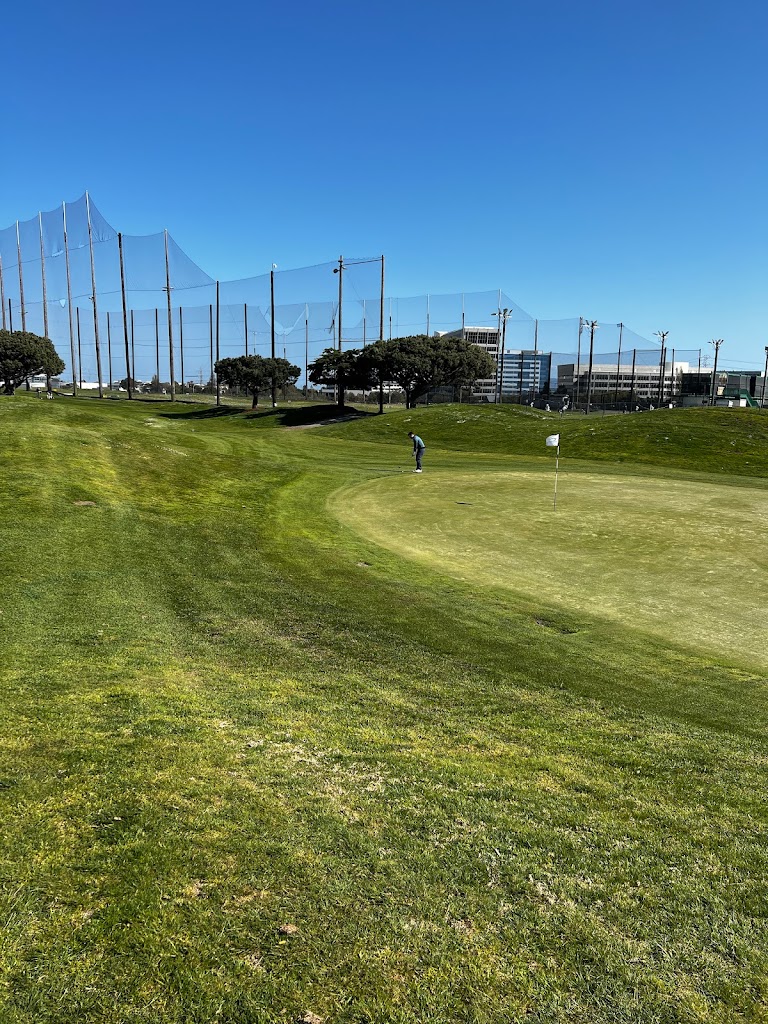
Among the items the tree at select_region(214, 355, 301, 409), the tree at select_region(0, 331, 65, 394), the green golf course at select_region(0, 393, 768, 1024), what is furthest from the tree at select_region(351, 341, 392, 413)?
the green golf course at select_region(0, 393, 768, 1024)

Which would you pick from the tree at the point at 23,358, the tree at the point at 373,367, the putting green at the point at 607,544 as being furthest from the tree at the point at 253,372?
the putting green at the point at 607,544

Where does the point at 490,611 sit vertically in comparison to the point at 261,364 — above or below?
below

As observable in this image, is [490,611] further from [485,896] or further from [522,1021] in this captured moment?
[522,1021]

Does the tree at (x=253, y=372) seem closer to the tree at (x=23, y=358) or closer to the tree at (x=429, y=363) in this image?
the tree at (x=429, y=363)

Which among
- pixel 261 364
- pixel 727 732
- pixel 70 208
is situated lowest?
pixel 727 732

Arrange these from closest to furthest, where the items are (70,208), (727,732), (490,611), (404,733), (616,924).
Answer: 1. (616,924)
2. (404,733)
3. (727,732)
4. (490,611)
5. (70,208)

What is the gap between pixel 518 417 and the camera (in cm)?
6062

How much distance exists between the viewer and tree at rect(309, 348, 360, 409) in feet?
246

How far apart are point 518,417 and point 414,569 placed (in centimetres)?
5008

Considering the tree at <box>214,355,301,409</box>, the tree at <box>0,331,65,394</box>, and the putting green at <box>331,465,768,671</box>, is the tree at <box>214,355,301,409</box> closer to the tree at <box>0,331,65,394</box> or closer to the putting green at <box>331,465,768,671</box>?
the tree at <box>0,331,65,394</box>

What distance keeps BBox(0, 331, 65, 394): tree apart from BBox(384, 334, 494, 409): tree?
→ 143ft

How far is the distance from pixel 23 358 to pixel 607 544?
81284 mm

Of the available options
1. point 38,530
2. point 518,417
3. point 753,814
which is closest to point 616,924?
point 753,814

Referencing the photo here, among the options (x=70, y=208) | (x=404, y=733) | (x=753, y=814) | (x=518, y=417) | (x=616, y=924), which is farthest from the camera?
(x=70, y=208)
